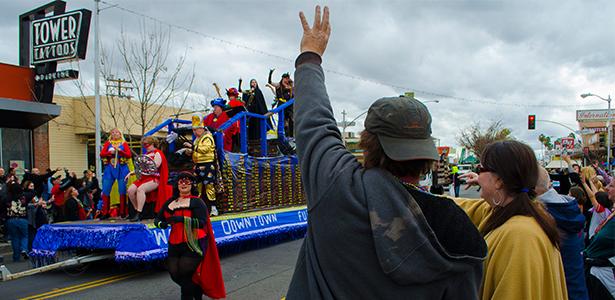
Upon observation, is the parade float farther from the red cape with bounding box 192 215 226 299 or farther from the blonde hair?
the blonde hair

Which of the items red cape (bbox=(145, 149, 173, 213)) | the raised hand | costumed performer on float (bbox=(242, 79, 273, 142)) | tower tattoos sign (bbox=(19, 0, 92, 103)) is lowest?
red cape (bbox=(145, 149, 173, 213))

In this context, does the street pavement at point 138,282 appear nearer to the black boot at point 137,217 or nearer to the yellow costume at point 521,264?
the black boot at point 137,217

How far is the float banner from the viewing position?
23.6ft

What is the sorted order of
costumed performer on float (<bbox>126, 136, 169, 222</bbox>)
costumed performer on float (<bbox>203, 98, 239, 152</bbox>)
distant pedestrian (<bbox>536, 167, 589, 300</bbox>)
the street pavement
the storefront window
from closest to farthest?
distant pedestrian (<bbox>536, 167, 589, 300</bbox>) < the street pavement < costumed performer on float (<bbox>126, 136, 169, 222</bbox>) < costumed performer on float (<bbox>203, 98, 239, 152</bbox>) < the storefront window

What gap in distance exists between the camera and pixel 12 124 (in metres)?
Result: 16.5

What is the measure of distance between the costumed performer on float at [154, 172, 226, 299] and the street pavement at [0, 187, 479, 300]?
2.21 ft

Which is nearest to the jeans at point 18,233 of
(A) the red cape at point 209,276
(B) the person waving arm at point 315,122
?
(A) the red cape at point 209,276

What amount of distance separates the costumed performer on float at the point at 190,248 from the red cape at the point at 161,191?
2196mm

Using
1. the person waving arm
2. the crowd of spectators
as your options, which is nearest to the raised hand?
the person waving arm

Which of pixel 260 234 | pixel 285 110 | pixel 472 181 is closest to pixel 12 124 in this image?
pixel 285 110

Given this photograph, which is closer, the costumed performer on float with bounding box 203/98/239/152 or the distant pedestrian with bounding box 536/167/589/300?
the distant pedestrian with bounding box 536/167/589/300

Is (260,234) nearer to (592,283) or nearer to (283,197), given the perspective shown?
(283,197)

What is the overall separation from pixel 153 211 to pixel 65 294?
6.43ft

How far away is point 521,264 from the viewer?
1.75 m
